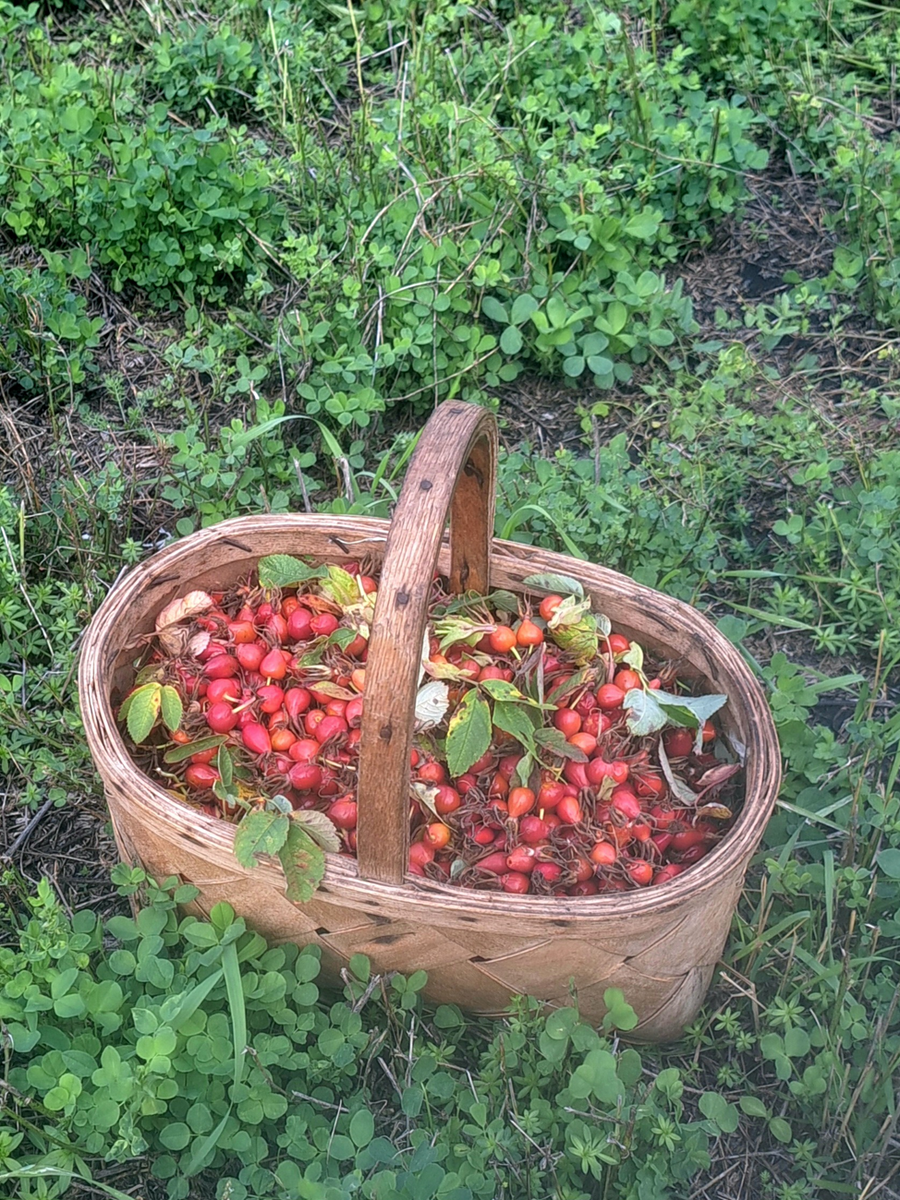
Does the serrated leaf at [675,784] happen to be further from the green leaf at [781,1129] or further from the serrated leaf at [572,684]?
the green leaf at [781,1129]

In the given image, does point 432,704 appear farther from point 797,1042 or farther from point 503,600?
point 797,1042

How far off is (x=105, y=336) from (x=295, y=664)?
1.47m

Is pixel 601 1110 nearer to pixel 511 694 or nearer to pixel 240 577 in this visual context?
pixel 511 694

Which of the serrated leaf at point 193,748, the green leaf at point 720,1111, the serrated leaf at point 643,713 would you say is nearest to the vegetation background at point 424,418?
the green leaf at point 720,1111

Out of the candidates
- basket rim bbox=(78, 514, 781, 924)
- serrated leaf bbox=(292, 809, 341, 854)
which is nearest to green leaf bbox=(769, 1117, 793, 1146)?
basket rim bbox=(78, 514, 781, 924)

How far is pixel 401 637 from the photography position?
1412 millimetres

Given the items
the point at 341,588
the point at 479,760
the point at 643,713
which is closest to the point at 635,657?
the point at 643,713

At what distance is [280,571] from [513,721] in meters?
0.53

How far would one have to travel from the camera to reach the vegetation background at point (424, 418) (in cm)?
171

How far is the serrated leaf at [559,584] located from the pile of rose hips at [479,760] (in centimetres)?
4

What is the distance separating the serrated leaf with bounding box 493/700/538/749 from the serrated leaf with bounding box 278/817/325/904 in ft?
1.21

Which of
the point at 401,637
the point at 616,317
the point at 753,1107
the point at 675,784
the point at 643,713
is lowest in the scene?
the point at 753,1107

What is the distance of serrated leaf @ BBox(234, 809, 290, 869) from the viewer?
158 centimetres

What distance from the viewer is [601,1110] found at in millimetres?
1707
